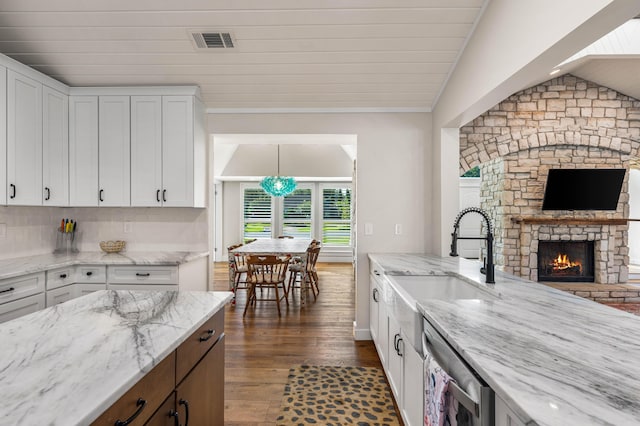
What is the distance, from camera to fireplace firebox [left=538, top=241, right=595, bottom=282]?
5.53 metres

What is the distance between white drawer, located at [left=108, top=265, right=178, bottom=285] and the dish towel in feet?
7.68

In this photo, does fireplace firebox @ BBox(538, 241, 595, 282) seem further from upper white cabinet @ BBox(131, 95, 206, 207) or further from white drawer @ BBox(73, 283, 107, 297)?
white drawer @ BBox(73, 283, 107, 297)

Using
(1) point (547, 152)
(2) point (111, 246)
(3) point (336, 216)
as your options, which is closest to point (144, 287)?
(2) point (111, 246)

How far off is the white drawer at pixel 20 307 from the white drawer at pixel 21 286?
0.03 meters

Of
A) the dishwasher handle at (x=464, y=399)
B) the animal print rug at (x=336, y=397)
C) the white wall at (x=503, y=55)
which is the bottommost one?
the animal print rug at (x=336, y=397)

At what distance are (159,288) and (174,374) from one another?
201cm

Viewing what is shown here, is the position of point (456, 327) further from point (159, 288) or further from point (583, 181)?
point (583, 181)

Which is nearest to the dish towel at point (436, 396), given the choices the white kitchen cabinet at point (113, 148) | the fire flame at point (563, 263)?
the white kitchen cabinet at point (113, 148)

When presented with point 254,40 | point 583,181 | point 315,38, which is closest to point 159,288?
point 254,40

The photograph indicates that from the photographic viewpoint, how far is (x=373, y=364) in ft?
9.79

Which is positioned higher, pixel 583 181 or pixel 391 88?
pixel 391 88

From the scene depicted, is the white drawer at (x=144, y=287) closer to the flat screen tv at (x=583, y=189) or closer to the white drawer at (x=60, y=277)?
the white drawer at (x=60, y=277)

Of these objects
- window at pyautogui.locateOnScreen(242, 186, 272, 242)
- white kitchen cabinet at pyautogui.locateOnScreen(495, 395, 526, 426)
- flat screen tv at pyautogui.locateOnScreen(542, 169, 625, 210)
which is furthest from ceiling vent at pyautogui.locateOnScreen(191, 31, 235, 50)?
window at pyautogui.locateOnScreen(242, 186, 272, 242)

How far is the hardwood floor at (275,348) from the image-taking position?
2422mm
